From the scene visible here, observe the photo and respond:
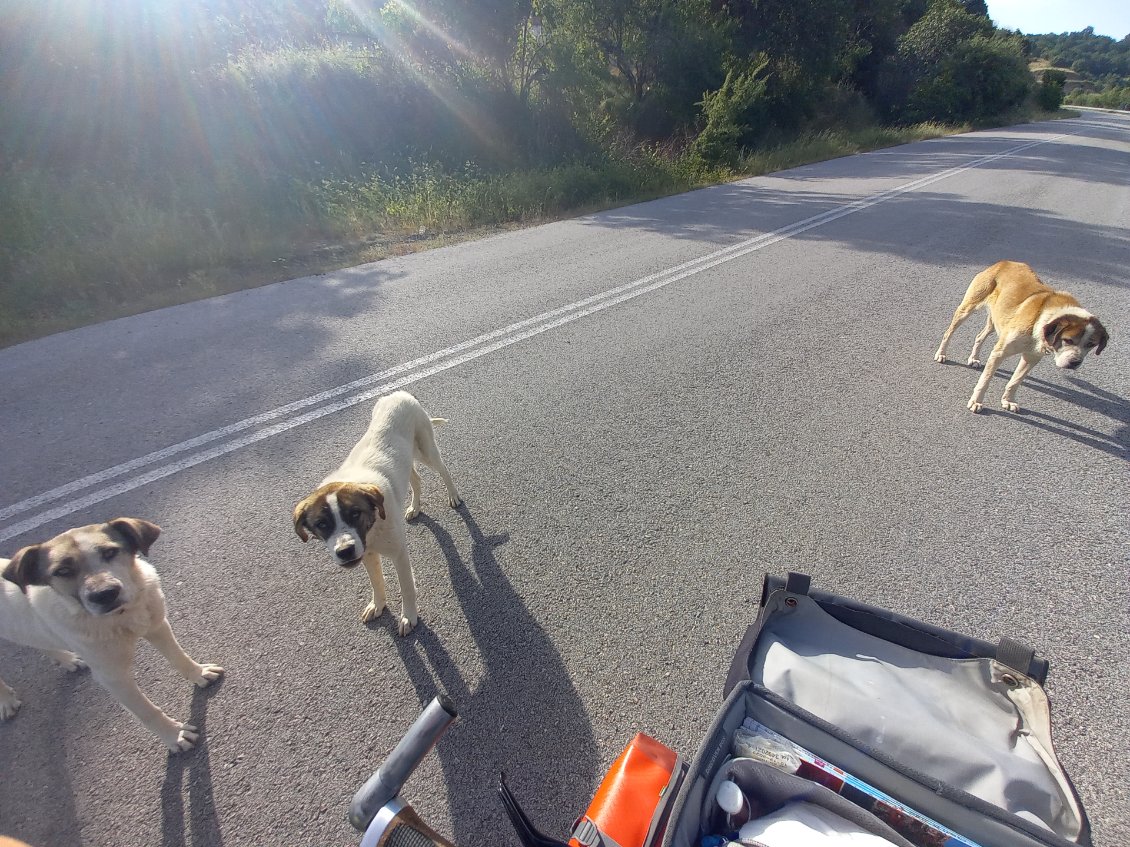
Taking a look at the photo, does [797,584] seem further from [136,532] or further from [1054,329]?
[1054,329]

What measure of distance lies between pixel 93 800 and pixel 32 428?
11.5 feet

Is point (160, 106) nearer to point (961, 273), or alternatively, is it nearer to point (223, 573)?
point (223, 573)

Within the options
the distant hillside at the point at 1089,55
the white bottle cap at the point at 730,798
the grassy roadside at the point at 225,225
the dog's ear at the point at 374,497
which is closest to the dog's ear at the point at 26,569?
the dog's ear at the point at 374,497

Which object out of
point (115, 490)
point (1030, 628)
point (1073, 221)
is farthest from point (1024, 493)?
point (1073, 221)

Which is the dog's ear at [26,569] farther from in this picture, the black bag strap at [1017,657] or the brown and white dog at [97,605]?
the black bag strap at [1017,657]

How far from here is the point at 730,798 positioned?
153 cm

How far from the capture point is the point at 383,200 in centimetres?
1128

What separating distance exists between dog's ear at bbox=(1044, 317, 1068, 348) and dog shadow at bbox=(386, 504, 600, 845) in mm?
4231

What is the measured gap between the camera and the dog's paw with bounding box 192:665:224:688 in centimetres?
235

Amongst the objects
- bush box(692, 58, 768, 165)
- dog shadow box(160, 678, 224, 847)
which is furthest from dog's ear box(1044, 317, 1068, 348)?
bush box(692, 58, 768, 165)

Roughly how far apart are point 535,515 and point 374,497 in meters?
1.11

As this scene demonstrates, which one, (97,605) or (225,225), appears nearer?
(97,605)

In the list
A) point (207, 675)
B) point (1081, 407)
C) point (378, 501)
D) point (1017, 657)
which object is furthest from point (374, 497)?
point (1081, 407)

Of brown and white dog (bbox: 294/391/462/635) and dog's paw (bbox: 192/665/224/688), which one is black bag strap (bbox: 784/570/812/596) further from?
dog's paw (bbox: 192/665/224/688)
